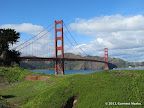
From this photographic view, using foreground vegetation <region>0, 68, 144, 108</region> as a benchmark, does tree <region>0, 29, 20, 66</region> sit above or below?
above

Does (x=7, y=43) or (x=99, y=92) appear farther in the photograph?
(x=7, y=43)

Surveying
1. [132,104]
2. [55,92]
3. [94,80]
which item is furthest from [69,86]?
[132,104]

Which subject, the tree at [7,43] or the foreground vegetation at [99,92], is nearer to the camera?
the foreground vegetation at [99,92]

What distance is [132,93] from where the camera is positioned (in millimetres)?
9250

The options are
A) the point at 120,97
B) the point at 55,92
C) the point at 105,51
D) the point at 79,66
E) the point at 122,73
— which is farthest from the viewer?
the point at 79,66

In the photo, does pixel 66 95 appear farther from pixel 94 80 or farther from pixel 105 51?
pixel 105 51

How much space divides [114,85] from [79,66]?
187m

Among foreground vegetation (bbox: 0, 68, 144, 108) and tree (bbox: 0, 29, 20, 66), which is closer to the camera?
foreground vegetation (bbox: 0, 68, 144, 108)

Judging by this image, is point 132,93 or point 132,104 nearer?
point 132,104

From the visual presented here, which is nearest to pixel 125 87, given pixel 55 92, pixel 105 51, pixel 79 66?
pixel 55 92

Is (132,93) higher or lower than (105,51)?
lower

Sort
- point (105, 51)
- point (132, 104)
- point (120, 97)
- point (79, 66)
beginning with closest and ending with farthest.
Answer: point (132, 104), point (120, 97), point (105, 51), point (79, 66)

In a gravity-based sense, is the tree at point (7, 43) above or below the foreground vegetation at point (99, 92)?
above

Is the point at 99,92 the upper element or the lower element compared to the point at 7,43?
lower
